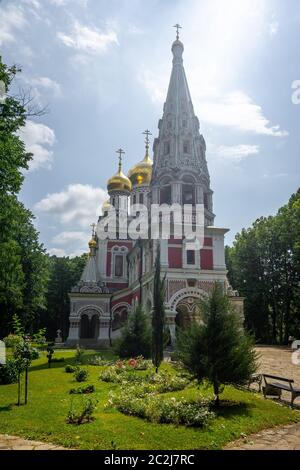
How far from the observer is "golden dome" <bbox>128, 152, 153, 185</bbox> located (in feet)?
149

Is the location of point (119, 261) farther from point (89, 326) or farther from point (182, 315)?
point (182, 315)

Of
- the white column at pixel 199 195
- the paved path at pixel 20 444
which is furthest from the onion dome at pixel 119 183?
the paved path at pixel 20 444

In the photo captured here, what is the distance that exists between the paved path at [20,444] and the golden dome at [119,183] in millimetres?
38727

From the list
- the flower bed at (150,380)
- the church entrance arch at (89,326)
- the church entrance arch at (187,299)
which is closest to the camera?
the flower bed at (150,380)

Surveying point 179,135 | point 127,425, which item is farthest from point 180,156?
point 127,425

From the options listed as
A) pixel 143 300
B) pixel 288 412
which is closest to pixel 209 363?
pixel 288 412

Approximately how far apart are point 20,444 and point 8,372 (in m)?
7.59

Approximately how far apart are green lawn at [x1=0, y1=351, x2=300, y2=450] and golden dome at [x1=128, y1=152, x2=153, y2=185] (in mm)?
36020

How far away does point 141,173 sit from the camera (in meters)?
45.5

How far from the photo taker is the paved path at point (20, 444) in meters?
6.35

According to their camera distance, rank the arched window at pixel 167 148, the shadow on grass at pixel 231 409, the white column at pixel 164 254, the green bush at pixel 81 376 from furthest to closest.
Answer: the arched window at pixel 167 148
the white column at pixel 164 254
the green bush at pixel 81 376
the shadow on grass at pixel 231 409

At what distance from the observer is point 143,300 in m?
30.9

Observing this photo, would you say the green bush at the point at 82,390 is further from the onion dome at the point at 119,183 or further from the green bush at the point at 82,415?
the onion dome at the point at 119,183
